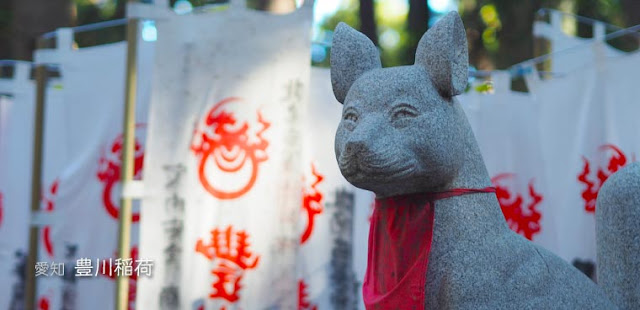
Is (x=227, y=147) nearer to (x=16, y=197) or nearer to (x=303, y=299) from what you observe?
(x=303, y=299)

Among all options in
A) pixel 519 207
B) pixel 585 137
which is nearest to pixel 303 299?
pixel 519 207

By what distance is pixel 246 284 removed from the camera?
121 inches

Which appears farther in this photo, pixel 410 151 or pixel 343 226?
pixel 343 226

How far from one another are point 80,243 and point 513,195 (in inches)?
98.6

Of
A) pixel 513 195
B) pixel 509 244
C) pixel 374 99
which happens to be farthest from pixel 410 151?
pixel 513 195

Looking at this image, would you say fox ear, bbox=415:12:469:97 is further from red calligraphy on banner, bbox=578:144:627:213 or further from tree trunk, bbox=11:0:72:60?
tree trunk, bbox=11:0:72:60

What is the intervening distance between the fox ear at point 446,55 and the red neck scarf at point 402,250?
312 millimetres

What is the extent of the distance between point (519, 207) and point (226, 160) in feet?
6.61

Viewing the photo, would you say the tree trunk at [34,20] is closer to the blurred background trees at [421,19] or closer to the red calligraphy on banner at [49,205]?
the blurred background trees at [421,19]

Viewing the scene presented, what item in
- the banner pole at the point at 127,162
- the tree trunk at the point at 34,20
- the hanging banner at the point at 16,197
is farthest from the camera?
the tree trunk at the point at 34,20

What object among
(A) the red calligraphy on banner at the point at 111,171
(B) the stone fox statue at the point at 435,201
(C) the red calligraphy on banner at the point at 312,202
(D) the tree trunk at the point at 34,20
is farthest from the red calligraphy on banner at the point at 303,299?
(D) the tree trunk at the point at 34,20

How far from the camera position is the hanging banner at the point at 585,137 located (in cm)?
354

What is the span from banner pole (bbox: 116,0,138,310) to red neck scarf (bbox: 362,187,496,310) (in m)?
1.21

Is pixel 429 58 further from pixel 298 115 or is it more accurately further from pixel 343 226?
pixel 343 226
